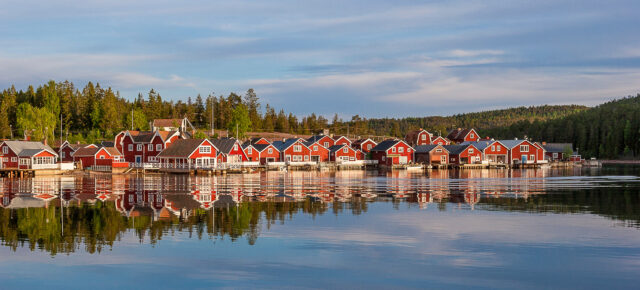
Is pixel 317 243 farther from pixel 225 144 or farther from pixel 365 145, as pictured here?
pixel 365 145

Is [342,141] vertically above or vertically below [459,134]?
below

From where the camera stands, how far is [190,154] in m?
72.3

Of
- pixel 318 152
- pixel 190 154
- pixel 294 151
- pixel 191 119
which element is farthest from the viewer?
pixel 191 119

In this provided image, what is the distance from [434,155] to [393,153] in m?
7.20

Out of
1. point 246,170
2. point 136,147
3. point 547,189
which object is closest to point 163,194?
point 547,189

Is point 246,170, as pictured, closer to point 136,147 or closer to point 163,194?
point 136,147

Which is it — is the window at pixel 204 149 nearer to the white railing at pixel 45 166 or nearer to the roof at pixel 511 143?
the white railing at pixel 45 166

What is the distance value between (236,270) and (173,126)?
9425 cm

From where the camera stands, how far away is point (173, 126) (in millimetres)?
107750

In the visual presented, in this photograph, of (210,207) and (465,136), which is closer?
(210,207)

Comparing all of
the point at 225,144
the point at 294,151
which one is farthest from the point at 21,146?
the point at 294,151

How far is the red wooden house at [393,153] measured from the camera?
312ft

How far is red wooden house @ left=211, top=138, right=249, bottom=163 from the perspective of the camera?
77.9 m

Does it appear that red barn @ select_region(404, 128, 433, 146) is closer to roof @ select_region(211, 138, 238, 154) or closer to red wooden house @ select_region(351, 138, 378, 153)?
red wooden house @ select_region(351, 138, 378, 153)
